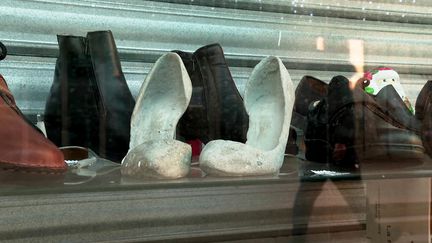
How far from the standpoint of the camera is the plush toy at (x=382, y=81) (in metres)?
0.71

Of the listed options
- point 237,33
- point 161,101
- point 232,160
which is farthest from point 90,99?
point 237,33

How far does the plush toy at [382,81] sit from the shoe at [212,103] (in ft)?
0.63

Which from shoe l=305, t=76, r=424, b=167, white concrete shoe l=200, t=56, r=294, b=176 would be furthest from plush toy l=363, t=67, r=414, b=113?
white concrete shoe l=200, t=56, r=294, b=176

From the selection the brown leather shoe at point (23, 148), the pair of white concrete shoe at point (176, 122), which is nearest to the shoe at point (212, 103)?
the pair of white concrete shoe at point (176, 122)

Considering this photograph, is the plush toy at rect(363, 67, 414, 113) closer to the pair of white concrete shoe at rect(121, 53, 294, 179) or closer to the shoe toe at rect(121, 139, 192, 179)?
the pair of white concrete shoe at rect(121, 53, 294, 179)

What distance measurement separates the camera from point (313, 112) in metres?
0.74

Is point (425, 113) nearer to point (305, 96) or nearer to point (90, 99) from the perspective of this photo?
point (305, 96)

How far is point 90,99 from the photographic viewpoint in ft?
2.11

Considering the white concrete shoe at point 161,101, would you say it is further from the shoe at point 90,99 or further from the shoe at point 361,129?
the shoe at point 361,129

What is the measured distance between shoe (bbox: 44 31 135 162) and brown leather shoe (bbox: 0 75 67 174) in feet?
0.27

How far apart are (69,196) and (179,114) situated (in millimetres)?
171

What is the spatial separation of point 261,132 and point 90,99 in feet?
0.75

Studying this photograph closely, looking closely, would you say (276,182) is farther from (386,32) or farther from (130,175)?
(386,32)

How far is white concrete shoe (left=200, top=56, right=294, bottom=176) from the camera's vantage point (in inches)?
22.6
